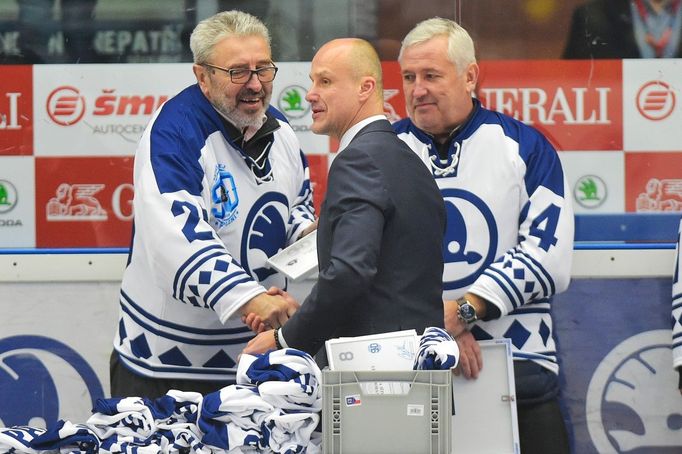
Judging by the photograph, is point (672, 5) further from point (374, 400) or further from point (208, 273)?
point (374, 400)

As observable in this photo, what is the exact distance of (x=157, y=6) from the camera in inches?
186

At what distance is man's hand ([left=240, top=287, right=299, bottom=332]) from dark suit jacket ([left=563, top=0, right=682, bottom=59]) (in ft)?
5.06

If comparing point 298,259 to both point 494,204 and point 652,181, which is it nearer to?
point 494,204

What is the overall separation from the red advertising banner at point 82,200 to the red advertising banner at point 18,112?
93mm

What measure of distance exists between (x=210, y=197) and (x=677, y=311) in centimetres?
164

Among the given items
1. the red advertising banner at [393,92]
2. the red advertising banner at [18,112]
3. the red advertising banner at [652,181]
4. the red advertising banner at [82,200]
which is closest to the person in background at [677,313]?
the red advertising banner at [652,181]

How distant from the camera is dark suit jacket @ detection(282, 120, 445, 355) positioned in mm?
3377

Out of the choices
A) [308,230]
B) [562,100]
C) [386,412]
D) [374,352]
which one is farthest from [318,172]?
[386,412]

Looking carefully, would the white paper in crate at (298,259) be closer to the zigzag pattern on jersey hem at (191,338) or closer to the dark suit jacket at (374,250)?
the zigzag pattern on jersey hem at (191,338)

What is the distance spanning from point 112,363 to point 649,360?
6.39ft

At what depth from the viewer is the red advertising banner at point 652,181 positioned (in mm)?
4738

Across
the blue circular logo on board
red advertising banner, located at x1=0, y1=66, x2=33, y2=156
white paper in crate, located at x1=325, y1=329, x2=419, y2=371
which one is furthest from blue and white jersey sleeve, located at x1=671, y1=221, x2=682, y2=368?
red advertising banner, located at x1=0, y1=66, x2=33, y2=156

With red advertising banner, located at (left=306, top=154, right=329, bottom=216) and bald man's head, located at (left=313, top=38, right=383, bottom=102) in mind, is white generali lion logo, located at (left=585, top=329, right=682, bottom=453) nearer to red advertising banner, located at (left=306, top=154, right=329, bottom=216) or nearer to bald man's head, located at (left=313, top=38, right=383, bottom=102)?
red advertising banner, located at (left=306, top=154, right=329, bottom=216)

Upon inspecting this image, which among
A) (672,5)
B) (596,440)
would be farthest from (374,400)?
(672,5)
